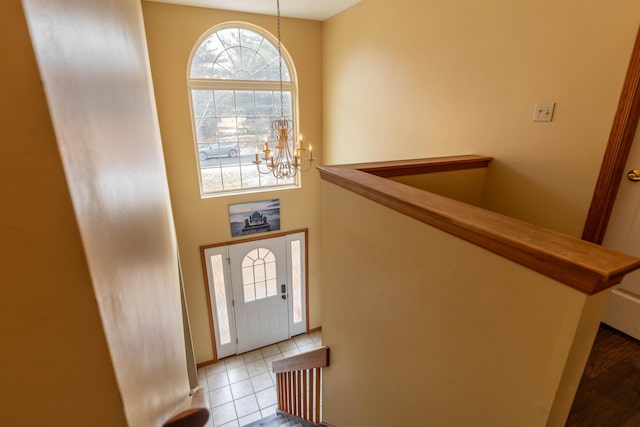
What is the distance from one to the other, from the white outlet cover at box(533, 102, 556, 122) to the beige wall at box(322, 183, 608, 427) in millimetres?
1399

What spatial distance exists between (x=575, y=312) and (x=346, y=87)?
150 inches

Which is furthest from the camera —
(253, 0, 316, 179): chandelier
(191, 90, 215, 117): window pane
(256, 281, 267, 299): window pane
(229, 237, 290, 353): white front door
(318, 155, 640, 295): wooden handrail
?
(256, 281, 267, 299): window pane

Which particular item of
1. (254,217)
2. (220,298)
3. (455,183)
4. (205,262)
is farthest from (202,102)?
(455,183)

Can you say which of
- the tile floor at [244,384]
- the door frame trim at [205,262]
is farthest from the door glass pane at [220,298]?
the tile floor at [244,384]

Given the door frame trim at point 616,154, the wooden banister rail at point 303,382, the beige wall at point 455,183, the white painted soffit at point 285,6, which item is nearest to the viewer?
the door frame trim at point 616,154

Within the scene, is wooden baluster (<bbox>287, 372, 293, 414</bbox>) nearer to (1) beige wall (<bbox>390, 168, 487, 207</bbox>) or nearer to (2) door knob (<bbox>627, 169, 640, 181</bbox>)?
(1) beige wall (<bbox>390, 168, 487, 207</bbox>)

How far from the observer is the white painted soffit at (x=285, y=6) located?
360 cm

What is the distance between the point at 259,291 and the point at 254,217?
1270 millimetres

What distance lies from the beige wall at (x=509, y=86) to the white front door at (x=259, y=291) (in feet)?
8.17

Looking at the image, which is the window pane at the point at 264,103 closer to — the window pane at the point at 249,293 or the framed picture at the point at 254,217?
the framed picture at the point at 254,217

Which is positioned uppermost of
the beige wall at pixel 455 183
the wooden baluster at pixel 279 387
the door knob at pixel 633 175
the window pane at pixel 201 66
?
the window pane at pixel 201 66

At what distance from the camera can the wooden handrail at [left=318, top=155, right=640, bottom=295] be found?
0.68 m

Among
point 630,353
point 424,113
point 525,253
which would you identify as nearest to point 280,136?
point 424,113

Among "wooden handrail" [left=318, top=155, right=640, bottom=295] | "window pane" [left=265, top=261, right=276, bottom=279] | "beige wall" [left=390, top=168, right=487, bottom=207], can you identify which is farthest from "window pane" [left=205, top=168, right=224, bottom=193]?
"wooden handrail" [left=318, top=155, right=640, bottom=295]
